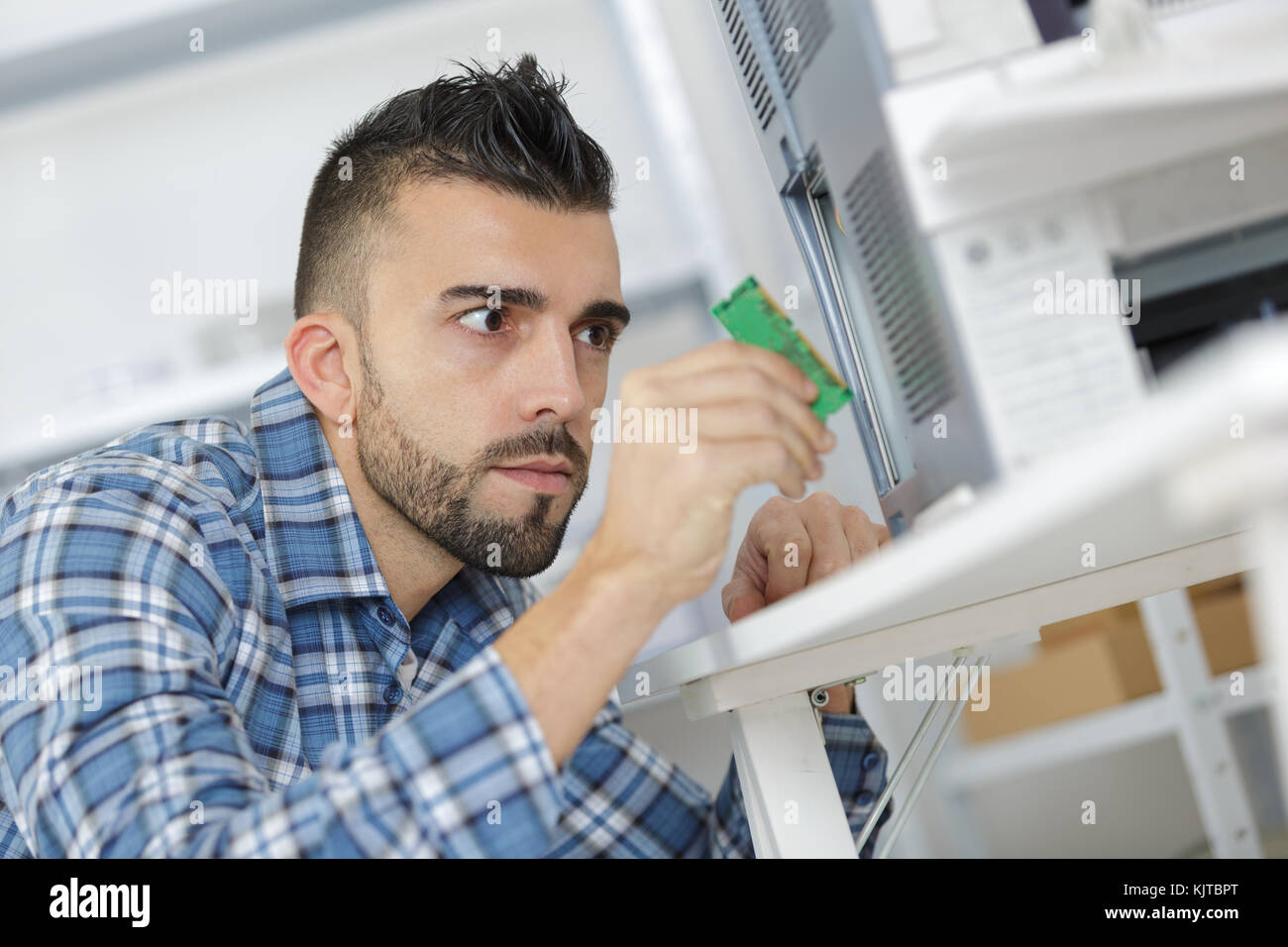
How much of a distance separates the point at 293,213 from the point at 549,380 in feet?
5.19

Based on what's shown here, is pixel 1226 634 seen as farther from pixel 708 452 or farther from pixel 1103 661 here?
pixel 708 452

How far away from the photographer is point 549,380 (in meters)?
1.07

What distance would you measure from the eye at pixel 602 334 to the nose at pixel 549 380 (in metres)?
0.13

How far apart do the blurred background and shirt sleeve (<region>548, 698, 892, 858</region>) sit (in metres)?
0.90

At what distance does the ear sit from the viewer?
1.19 meters

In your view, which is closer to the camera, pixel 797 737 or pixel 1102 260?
pixel 1102 260

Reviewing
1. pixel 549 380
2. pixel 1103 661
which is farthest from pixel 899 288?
pixel 1103 661

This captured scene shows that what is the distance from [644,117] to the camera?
2.32m

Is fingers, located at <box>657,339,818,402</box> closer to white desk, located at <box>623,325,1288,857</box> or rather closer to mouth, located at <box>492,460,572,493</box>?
white desk, located at <box>623,325,1288,857</box>

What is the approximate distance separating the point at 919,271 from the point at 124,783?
57cm

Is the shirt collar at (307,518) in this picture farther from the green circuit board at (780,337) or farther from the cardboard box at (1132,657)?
the cardboard box at (1132,657)

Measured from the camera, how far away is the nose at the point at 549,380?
1068 millimetres
